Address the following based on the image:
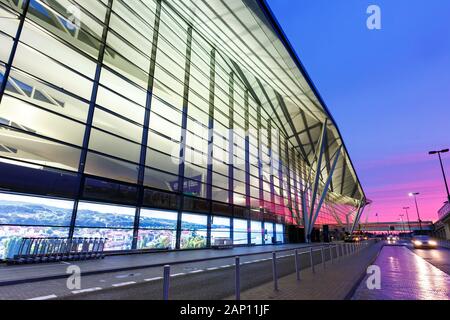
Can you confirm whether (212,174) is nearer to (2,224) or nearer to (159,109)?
(159,109)

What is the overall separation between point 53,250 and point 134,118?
9.67 metres

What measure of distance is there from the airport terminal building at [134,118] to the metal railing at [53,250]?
78 cm

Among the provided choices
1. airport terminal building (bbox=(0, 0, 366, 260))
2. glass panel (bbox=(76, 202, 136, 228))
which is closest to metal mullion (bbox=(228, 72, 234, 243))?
airport terminal building (bbox=(0, 0, 366, 260))

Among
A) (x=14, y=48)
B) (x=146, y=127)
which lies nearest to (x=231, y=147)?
(x=146, y=127)

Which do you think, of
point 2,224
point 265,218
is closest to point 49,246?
point 2,224

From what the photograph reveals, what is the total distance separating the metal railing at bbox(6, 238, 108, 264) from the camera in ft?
34.3

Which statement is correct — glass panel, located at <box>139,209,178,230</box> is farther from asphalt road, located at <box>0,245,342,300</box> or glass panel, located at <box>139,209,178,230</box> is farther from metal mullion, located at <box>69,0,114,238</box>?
asphalt road, located at <box>0,245,342,300</box>

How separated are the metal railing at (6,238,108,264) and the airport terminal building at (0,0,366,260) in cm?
78

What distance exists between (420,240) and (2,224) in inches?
1341

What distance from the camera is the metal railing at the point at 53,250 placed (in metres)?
10.4

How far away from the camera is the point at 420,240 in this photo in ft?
85.0

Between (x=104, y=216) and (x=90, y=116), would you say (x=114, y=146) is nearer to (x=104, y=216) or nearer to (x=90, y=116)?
(x=90, y=116)

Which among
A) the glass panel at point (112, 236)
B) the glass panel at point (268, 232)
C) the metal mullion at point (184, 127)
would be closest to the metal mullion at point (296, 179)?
the glass panel at point (268, 232)

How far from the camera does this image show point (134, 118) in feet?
58.3
